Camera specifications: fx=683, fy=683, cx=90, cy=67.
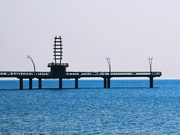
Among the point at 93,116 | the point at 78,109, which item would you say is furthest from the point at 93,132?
the point at 78,109

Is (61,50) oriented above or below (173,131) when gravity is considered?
above

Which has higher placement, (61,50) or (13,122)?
(61,50)

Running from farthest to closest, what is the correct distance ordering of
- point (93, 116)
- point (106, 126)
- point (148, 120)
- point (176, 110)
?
point (176, 110), point (93, 116), point (148, 120), point (106, 126)

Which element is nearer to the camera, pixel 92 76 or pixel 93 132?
pixel 93 132

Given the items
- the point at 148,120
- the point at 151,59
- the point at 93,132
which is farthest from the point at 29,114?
the point at 151,59

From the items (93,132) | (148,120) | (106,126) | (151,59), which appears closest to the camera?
(93,132)

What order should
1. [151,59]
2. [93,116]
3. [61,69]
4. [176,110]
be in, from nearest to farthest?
[93,116] < [176,110] < [61,69] < [151,59]

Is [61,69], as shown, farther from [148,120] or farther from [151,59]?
[148,120]

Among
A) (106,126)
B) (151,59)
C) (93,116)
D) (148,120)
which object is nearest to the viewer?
(106,126)

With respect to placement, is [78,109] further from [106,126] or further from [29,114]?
[106,126]

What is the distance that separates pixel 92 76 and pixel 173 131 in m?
84.7

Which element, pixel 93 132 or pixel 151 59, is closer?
pixel 93 132

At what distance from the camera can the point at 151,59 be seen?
564 ft

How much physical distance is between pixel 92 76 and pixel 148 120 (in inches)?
2911
